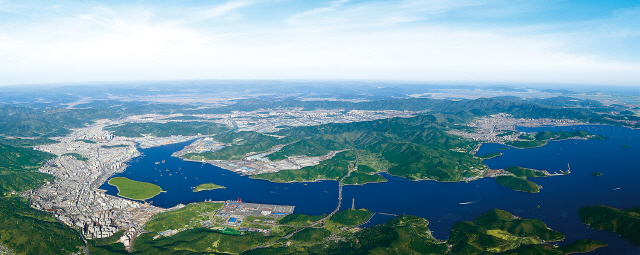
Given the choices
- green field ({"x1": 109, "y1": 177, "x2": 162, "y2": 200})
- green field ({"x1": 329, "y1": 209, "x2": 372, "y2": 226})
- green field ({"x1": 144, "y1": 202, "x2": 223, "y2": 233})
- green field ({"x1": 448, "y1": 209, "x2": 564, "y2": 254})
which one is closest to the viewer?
green field ({"x1": 448, "y1": 209, "x2": 564, "y2": 254})

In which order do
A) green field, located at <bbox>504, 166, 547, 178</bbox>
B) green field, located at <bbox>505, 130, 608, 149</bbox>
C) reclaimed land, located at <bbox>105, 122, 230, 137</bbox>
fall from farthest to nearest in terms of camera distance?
reclaimed land, located at <bbox>105, 122, 230, 137</bbox>
green field, located at <bbox>505, 130, 608, 149</bbox>
green field, located at <bbox>504, 166, 547, 178</bbox>

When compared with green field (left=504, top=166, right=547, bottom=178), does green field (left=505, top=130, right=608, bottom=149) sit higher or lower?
higher

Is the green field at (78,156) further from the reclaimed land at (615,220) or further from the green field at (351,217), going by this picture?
the reclaimed land at (615,220)

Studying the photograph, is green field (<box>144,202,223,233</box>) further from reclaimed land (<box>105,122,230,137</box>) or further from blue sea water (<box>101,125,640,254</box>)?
reclaimed land (<box>105,122,230,137</box>)

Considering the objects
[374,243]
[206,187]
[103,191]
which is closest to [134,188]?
[103,191]

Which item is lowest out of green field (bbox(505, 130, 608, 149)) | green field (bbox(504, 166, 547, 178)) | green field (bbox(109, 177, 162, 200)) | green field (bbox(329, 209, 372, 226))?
green field (bbox(109, 177, 162, 200))

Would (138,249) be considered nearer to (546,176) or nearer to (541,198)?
(541,198)

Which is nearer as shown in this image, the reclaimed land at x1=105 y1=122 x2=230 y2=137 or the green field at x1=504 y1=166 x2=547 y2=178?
the green field at x1=504 y1=166 x2=547 y2=178

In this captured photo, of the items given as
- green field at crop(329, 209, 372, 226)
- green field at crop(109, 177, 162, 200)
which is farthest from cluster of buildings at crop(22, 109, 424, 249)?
green field at crop(329, 209, 372, 226)
